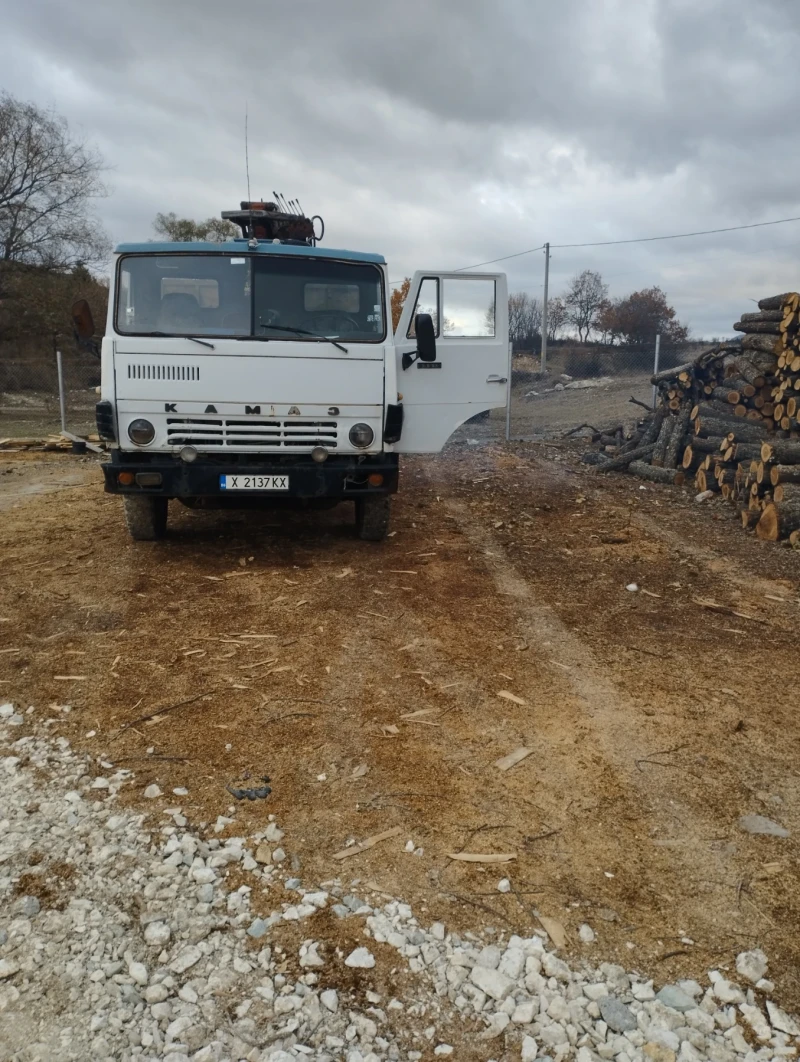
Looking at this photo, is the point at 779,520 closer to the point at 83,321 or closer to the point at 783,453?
the point at 783,453

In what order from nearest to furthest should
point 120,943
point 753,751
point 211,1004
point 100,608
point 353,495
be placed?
point 211,1004 < point 120,943 < point 753,751 < point 100,608 < point 353,495

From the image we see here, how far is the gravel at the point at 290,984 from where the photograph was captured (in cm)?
224

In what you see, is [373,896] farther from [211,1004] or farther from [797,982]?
[797,982]

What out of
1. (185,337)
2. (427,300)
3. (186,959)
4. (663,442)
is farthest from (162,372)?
(663,442)

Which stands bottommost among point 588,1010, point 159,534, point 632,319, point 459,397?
point 588,1010

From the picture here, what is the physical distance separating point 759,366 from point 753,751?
842cm

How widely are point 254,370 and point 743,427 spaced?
749 centimetres

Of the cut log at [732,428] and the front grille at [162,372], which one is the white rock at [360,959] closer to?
the front grille at [162,372]

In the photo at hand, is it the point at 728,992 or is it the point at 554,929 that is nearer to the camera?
the point at 728,992

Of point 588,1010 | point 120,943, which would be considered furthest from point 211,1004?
point 588,1010

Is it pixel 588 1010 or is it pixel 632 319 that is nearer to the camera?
pixel 588 1010

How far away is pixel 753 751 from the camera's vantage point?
390 centimetres

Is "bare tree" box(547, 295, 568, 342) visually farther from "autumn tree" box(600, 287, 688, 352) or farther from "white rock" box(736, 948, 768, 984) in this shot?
"white rock" box(736, 948, 768, 984)

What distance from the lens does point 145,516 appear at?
7.28 m
